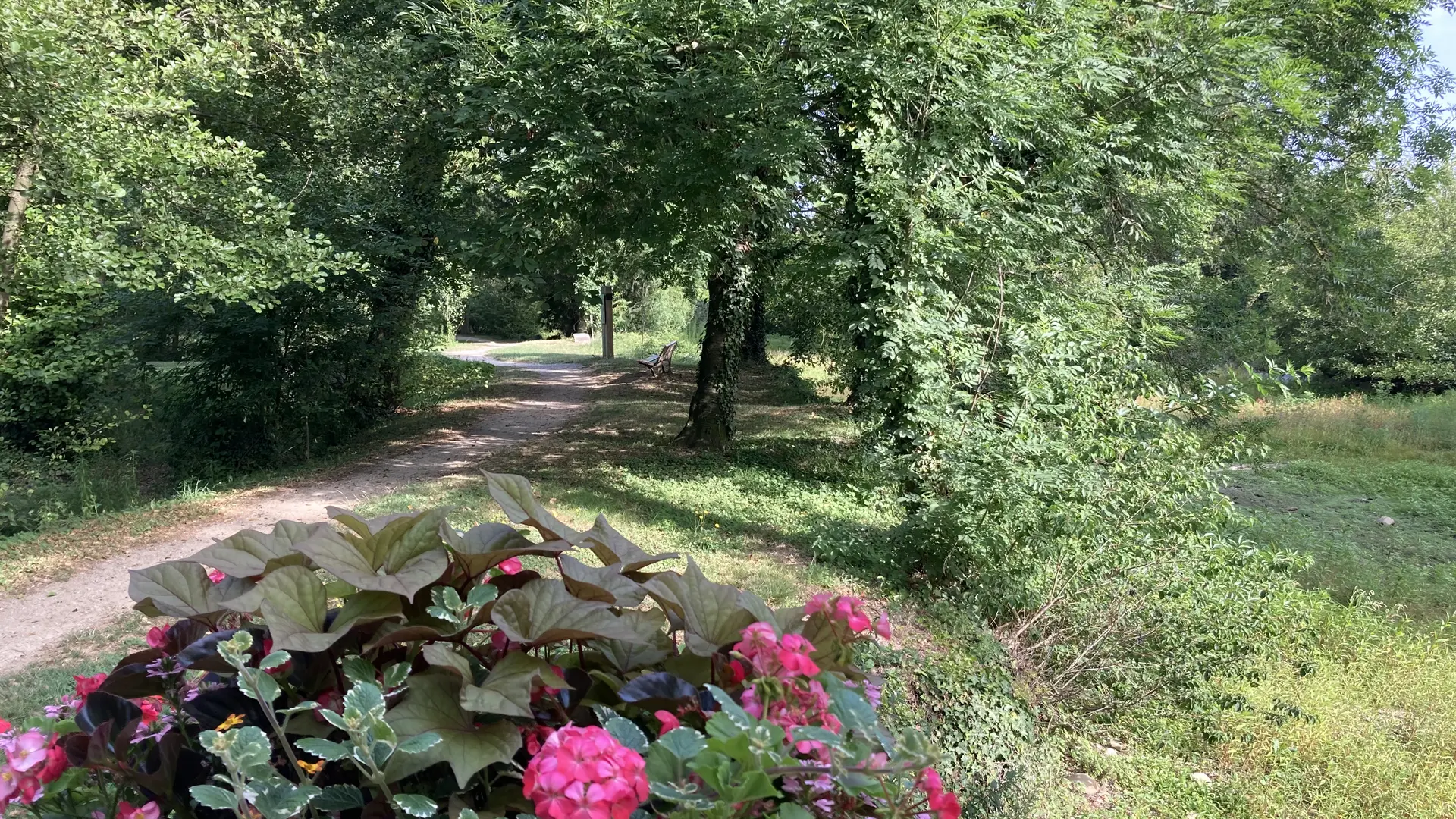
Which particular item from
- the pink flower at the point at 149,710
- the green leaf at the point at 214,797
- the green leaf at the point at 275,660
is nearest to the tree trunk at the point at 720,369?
the pink flower at the point at 149,710

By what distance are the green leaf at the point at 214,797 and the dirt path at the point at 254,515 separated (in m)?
3.56

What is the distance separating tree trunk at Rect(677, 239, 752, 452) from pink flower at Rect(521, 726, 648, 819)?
996 centimetres

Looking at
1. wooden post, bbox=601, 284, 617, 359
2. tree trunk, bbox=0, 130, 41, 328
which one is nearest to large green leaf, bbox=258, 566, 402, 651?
tree trunk, bbox=0, 130, 41, 328

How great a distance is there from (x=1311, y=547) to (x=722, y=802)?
1101cm

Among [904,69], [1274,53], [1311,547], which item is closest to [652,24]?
[904,69]

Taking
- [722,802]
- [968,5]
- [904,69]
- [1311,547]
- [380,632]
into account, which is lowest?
[1311,547]

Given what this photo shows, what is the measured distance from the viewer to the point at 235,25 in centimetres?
847

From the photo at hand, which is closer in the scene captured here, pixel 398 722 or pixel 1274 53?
pixel 398 722

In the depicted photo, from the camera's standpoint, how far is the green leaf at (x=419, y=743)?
3.81 ft

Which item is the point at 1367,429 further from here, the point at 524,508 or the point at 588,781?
the point at 588,781

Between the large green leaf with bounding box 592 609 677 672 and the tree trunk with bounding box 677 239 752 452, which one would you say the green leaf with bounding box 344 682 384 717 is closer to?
the large green leaf with bounding box 592 609 677 672

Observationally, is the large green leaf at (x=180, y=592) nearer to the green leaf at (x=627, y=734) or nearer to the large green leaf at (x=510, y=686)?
the large green leaf at (x=510, y=686)

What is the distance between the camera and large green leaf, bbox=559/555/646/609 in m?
1.54

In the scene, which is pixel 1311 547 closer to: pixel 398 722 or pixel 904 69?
pixel 904 69
